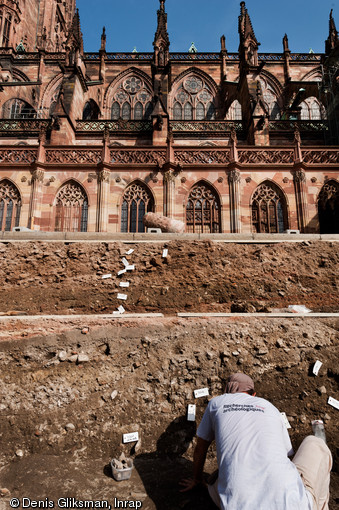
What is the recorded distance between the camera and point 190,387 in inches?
184

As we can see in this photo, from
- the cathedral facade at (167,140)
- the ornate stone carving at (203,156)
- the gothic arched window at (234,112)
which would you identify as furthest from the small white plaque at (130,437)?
the gothic arched window at (234,112)

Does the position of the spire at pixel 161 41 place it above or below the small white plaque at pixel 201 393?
above

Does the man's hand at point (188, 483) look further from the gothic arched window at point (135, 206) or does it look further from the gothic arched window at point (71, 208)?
the gothic arched window at point (71, 208)

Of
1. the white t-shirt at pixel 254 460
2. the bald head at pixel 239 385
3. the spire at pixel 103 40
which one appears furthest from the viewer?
the spire at pixel 103 40

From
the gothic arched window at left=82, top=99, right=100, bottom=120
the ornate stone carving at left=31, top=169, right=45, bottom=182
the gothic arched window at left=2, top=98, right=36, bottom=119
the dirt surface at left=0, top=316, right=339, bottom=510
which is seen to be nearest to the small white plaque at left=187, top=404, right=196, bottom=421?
the dirt surface at left=0, top=316, right=339, bottom=510

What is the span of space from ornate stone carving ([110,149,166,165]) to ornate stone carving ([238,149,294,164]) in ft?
13.2

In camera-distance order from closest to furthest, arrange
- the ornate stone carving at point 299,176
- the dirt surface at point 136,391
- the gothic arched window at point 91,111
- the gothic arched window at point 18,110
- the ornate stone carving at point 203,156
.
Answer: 1. the dirt surface at point 136,391
2. the ornate stone carving at point 299,176
3. the ornate stone carving at point 203,156
4. the gothic arched window at point 91,111
5. the gothic arched window at point 18,110

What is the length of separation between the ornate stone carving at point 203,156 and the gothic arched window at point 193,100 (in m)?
13.5

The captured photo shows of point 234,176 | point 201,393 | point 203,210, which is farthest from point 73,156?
point 201,393

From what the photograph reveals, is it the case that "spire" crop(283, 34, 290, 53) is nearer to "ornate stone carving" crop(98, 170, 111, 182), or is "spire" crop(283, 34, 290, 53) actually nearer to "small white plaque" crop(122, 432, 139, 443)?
"ornate stone carving" crop(98, 170, 111, 182)

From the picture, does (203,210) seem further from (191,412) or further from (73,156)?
(191,412)

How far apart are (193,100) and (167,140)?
1490 centimetres

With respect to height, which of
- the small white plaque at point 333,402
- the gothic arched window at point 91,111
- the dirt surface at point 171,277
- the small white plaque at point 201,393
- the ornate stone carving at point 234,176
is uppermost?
the gothic arched window at point 91,111

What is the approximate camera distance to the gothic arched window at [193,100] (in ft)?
96.6
